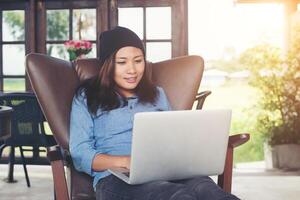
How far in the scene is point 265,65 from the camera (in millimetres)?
4191

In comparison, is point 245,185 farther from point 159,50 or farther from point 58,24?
point 58,24

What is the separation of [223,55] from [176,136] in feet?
18.4

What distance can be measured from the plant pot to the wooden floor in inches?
5.5

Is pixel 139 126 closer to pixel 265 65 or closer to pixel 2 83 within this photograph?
pixel 265 65

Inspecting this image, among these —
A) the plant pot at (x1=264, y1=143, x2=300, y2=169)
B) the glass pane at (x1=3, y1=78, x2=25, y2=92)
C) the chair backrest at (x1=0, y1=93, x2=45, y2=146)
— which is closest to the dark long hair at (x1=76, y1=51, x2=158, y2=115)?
the chair backrest at (x1=0, y1=93, x2=45, y2=146)

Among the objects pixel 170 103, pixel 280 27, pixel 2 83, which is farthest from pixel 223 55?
pixel 170 103

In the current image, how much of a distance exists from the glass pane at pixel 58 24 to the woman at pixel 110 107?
2.89 meters

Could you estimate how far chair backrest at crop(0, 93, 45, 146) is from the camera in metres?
3.06

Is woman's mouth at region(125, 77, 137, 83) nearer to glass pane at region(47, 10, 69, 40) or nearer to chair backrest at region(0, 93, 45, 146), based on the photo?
chair backrest at region(0, 93, 45, 146)

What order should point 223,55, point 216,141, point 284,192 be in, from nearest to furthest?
point 216,141 < point 284,192 < point 223,55

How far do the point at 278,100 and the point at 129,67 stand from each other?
8.97ft

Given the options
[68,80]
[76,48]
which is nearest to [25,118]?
[76,48]

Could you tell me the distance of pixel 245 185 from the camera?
3.38 m

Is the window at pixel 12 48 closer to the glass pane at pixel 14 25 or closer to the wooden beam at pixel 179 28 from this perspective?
the glass pane at pixel 14 25
